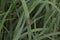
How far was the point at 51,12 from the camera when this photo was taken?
93 centimetres

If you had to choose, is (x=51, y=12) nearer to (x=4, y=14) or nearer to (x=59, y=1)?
(x=59, y=1)

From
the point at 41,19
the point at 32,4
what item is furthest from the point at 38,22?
the point at 32,4

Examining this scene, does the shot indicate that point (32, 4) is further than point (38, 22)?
No

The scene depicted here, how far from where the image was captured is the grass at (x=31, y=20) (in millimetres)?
860

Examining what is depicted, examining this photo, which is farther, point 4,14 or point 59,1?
point 59,1

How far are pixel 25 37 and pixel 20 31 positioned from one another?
76 mm

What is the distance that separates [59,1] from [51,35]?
0.22 m

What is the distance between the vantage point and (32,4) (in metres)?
0.85

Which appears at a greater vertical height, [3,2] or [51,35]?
[3,2]

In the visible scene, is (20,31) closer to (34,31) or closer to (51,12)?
(34,31)

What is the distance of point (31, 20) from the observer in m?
0.87

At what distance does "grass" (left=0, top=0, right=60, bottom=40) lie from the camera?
0.86m

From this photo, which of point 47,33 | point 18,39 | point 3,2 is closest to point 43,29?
point 47,33

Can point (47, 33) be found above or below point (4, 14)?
below
